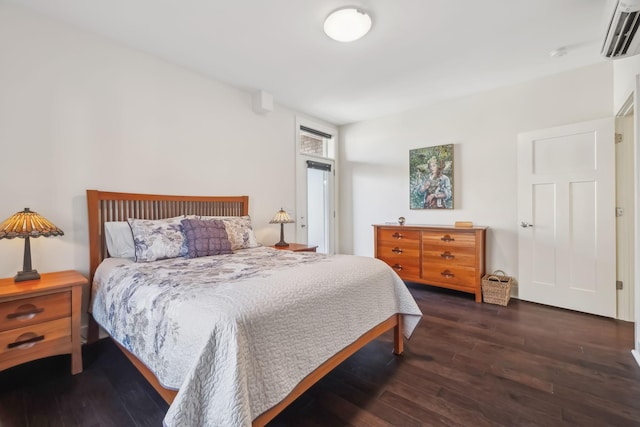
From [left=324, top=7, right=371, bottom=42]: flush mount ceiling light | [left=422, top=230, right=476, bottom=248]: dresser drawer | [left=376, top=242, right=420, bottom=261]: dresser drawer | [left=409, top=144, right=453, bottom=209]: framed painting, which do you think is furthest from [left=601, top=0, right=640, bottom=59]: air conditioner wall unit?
[left=376, top=242, right=420, bottom=261]: dresser drawer

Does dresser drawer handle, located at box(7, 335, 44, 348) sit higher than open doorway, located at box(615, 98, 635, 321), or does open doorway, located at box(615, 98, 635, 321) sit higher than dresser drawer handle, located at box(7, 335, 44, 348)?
open doorway, located at box(615, 98, 635, 321)

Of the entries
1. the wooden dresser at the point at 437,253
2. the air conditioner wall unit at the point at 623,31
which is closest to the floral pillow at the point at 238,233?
the wooden dresser at the point at 437,253

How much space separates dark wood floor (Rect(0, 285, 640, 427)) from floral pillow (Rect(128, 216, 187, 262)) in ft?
2.62

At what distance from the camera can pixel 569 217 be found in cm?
294

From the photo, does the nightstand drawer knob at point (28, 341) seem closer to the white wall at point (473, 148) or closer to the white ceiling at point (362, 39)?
the white ceiling at point (362, 39)

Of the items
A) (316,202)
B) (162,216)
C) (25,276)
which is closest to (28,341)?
(25,276)

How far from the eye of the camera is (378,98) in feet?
12.6

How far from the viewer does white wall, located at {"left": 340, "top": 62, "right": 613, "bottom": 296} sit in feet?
10.1

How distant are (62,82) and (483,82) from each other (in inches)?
168

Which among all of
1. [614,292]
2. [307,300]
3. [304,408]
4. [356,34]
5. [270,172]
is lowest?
[304,408]

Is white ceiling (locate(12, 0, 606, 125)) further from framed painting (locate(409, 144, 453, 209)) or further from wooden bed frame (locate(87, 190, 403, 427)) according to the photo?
wooden bed frame (locate(87, 190, 403, 427))

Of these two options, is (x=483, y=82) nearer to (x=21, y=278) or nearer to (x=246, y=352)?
(x=246, y=352)

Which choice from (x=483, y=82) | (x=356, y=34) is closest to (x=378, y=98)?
(x=483, y=82)

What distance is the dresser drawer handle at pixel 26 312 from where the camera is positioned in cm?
169
